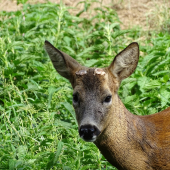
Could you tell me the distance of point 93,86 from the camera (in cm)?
365

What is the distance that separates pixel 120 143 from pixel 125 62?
782mm

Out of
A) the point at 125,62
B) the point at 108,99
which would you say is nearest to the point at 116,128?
the point at 108,99

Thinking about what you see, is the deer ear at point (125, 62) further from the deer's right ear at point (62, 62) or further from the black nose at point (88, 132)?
the black nose at point (88, 132)

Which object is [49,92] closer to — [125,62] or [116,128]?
[125,62]

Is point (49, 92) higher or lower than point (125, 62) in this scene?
lower

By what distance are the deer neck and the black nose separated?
0.27 meters

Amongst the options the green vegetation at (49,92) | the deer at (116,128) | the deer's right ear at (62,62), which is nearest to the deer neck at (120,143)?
the deer at (116,128)

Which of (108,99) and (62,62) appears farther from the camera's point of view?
(62,62)

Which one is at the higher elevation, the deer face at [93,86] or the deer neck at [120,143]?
the deer face at [93,86]

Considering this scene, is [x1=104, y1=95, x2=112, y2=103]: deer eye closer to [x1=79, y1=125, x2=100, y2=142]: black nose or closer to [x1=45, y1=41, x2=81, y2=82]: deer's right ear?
[x1=79, y1=125, x2=100, y2=142]: black nose

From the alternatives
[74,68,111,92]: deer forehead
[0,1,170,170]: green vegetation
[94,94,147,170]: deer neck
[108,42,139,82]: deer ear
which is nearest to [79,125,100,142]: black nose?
[94,94,147,170]: deer neck

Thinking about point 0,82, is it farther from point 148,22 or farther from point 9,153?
point 148,22

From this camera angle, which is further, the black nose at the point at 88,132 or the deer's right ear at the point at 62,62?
the deer's right ear at the point at 62,62

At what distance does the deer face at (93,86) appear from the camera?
347cm
